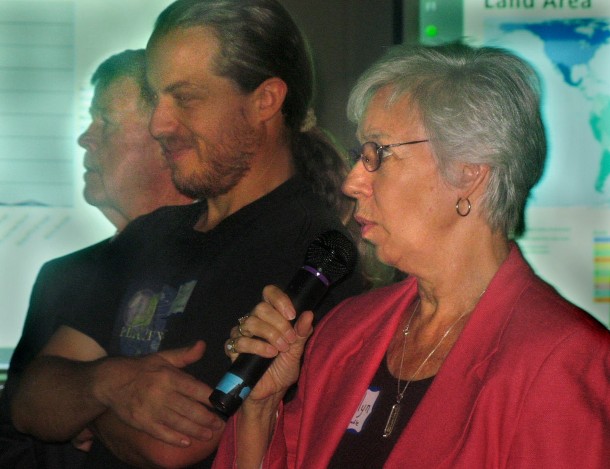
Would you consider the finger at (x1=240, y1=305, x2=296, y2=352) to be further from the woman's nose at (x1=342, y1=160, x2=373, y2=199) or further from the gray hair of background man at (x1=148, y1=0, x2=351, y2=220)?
the gray hair of background man at (x1=148, y1=0, x2=351, y2=220)

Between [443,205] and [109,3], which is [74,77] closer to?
[109,3]

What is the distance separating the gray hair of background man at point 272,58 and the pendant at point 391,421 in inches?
24.9

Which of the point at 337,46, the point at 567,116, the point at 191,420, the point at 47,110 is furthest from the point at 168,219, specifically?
the point at 567,116

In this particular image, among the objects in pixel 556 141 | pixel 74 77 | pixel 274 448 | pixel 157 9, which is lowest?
pixel 274 448

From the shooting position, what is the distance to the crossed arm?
5.28 feet

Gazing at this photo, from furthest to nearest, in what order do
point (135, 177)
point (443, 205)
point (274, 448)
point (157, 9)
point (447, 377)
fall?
point (157, 9), point (135, 177), point (274, 448), point (443, 205), point (447, 377)

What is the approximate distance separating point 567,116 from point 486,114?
134cm

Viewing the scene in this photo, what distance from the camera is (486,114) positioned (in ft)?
4.30

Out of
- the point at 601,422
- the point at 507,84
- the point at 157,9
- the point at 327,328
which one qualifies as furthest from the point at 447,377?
the point at 157,9

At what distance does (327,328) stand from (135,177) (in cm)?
106

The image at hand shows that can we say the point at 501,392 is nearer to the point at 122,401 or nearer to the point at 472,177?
the point at 472,177

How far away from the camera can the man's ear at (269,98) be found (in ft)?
6.27

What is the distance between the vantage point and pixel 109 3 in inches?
106

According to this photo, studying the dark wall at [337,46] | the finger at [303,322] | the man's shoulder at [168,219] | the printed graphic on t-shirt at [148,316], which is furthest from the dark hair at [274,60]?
the dark wall at [337,46]
